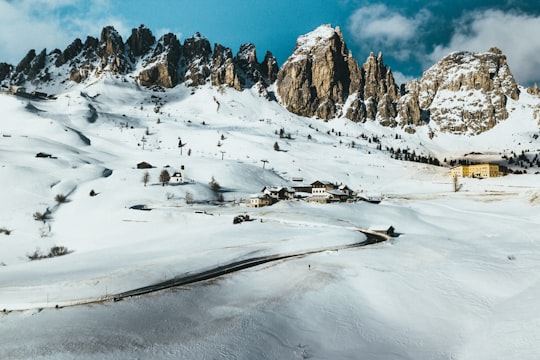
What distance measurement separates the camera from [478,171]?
148000 mm

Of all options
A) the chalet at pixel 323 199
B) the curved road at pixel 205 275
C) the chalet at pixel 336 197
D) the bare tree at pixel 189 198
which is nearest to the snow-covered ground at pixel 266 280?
the curved road at pixel 205 275

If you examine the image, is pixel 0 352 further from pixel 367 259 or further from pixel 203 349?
pixel 367 259

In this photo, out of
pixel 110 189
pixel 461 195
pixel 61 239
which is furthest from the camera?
pixel 461 195

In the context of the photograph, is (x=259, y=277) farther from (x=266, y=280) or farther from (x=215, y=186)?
(x=215, y=186)

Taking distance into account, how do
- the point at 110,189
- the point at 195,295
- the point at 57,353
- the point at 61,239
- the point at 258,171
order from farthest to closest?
the point at 258,171, the point at 110,189, the point at 61,239, the point at 195,295, the point at 57,353

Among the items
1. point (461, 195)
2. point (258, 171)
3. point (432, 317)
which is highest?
point (258, 171)

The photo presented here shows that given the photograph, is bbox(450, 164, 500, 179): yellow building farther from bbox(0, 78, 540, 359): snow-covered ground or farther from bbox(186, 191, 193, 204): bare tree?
bbox(186, 191, 193, 204): bare tree

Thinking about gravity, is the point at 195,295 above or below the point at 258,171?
below

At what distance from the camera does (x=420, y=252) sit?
4234 cm

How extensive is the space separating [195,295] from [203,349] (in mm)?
8425

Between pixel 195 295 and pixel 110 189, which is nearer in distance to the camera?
pixel 195 295

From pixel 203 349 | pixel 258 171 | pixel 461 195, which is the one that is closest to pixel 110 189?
pixel 258 171

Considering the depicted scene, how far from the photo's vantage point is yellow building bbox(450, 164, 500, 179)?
14400 cm

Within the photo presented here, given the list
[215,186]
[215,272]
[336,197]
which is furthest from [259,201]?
[215,272]
